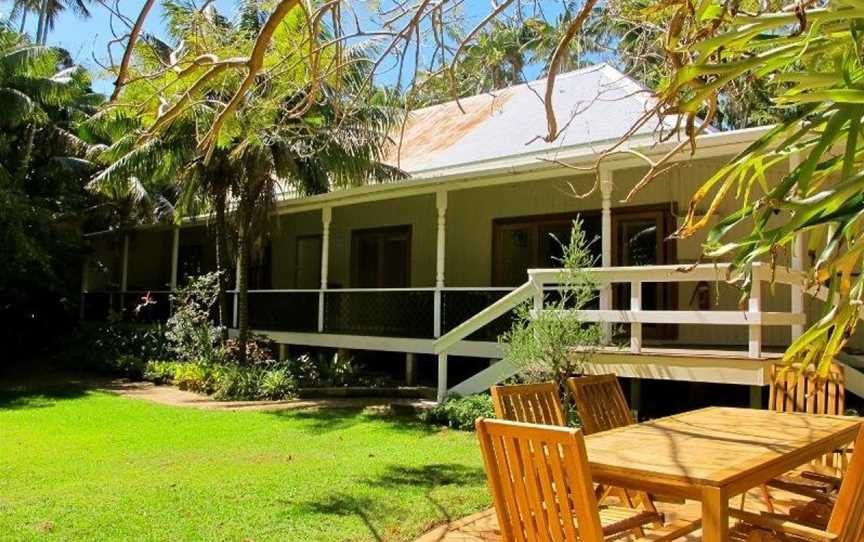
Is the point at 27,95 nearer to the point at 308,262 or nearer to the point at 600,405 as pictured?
the point at 308,262

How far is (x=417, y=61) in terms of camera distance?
20.2ft

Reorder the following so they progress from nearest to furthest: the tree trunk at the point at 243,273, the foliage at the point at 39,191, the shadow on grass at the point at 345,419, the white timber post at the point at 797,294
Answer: the white timber post at the point at 797,294 → the shadow on grass at the point at 345,419 → the tree trunk at the point at 243,273 → the foliage at the point at 39,191

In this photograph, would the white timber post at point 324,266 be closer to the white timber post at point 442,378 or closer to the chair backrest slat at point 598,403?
the white timber post at point 442,378

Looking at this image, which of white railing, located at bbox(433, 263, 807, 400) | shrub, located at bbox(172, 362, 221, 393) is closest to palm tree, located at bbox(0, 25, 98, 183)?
shrub, located at bbox(172, 362, 221, 393)

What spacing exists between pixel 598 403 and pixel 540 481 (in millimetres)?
2510

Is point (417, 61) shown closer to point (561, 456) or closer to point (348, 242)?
point (561, 456)

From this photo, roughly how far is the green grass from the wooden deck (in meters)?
0.16

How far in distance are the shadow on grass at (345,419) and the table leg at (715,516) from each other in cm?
690

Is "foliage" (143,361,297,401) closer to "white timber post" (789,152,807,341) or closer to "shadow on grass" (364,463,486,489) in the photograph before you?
"shadow on grass" (364,463,486,489)

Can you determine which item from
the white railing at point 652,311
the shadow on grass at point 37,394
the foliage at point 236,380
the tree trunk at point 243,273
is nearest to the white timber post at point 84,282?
the shadow on grass at point 37,394

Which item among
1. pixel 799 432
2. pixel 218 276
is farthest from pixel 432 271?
pixel 799 432

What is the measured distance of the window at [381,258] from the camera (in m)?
17.3

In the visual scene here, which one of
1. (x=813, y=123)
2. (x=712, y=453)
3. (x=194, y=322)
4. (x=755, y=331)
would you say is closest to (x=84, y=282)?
(x=194, y=322)

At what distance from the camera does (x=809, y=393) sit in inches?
253
